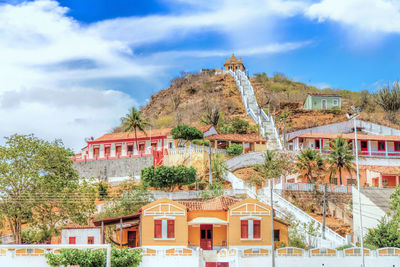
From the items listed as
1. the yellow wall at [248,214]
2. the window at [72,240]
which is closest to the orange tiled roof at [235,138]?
the yellow wall at [248,214]

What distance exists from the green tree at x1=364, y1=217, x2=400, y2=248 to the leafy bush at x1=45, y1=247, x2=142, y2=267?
1607 cm

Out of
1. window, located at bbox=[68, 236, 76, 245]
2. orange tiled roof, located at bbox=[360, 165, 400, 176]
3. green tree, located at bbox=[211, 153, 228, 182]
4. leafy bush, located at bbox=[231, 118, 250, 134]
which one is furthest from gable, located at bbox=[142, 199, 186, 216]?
leafy bush, located at bbox=[231, 118, 250, 134]

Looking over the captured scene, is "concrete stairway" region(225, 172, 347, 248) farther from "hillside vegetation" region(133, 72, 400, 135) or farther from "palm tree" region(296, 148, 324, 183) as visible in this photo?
"hillside vegetation" region(133, 72, 400, 135)

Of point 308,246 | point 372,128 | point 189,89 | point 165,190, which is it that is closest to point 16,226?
point 165,190

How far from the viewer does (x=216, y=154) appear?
55.6 m

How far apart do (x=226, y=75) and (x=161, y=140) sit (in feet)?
119

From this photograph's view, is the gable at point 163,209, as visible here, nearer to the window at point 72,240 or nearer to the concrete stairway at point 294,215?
the window at point 72,240

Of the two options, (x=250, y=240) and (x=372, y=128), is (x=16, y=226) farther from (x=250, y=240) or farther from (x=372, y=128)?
(x=372, y=128)

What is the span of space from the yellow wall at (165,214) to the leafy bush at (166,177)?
10.3 m

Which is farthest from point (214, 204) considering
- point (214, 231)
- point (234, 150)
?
point (234, 150)

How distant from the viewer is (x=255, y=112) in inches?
3100

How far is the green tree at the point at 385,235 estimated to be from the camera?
3569 centimetres

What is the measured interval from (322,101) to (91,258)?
5507 cm

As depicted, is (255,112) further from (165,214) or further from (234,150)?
(165,214)
